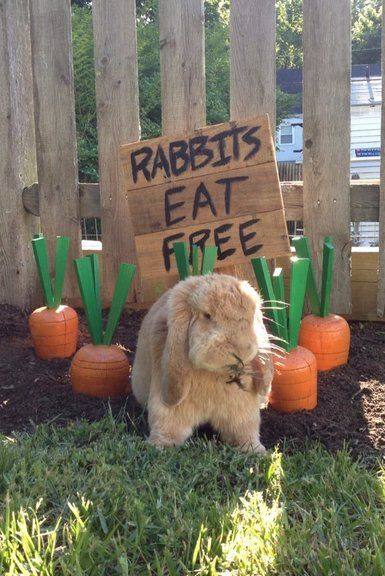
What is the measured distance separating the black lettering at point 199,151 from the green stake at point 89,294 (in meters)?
0.97

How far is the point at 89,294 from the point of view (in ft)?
11.3

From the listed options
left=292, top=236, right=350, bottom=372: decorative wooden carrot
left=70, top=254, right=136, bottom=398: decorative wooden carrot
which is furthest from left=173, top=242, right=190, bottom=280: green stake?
left=292, top=236, right=350, bottom=372: decorative wooden carrot

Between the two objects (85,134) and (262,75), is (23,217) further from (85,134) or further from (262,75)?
(85,134)

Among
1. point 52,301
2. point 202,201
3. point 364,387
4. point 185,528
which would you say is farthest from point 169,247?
point 185,528

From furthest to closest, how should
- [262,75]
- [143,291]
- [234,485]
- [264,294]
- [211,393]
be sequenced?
[143,291] → [262,75] → [264,294] → [211,393] → [234,485]

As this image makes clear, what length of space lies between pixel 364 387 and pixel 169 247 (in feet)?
4.11

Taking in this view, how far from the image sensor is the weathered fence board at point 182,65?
4.30 meters

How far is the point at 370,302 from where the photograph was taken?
176 inches

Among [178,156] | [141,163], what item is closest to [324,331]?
[178,156]

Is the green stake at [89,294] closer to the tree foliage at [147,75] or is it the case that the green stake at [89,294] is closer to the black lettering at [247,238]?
the black lettering at [247,238]

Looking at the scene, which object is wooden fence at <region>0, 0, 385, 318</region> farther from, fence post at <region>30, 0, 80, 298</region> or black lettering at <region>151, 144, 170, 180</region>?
black lettering at <region>151, 144, 170, 180</region>

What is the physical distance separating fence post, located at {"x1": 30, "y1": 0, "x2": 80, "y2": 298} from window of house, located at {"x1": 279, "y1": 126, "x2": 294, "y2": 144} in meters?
21.7

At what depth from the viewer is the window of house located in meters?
25.8

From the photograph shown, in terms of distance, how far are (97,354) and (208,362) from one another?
1006 mm
